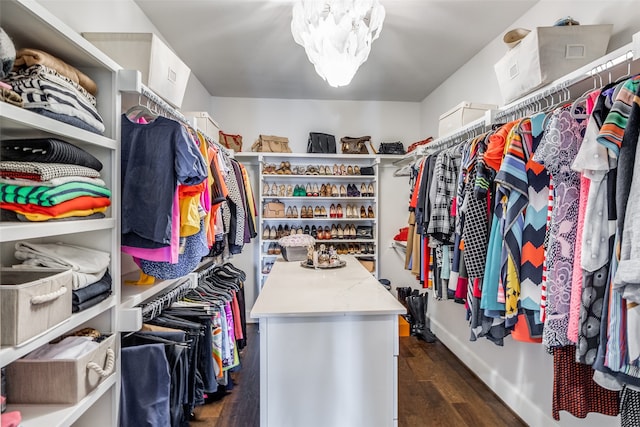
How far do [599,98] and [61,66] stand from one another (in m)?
1.66

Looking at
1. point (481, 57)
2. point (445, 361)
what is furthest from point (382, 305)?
point (481, 57)

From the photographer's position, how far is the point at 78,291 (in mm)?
1064

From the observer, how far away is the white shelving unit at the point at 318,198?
12.4ft

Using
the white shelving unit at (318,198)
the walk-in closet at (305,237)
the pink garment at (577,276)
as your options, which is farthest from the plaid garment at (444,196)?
the white shelving unit at (318,198)

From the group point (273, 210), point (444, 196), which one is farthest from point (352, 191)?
point (444, 196)

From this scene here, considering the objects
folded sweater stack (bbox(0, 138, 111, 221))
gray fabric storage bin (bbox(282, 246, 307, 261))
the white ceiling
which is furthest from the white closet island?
the white ceiling

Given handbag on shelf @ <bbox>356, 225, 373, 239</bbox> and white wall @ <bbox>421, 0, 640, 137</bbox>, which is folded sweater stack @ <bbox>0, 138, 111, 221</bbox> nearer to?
white wall @ <bbox>421, 0, 640, 137</bbox>

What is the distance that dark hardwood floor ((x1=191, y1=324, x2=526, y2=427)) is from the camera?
6.75ft

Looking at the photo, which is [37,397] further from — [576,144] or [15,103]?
[576,144]

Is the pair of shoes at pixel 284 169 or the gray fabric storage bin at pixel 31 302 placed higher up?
the pair of shoes at pixel 284 169

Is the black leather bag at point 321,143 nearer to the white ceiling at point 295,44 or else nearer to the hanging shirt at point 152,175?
the white ceiling at point 295,44

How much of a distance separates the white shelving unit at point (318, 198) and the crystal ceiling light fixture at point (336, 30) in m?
1.90

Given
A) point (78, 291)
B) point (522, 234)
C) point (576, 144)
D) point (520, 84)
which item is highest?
→ point (520, 84)

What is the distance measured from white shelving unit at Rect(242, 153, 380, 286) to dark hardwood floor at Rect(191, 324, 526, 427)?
1.25m
